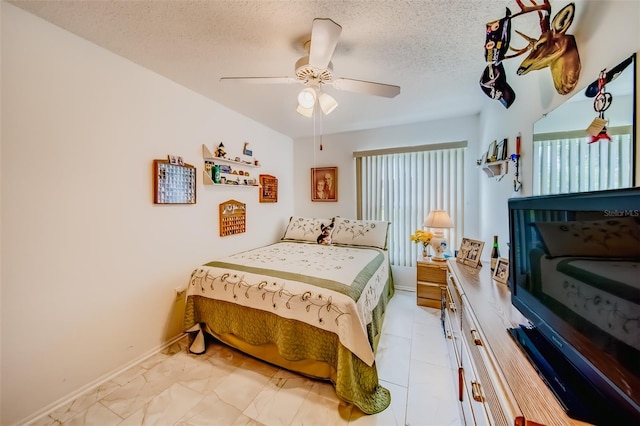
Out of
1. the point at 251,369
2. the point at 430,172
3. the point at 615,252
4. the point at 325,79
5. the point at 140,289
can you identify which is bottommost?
the point at 251,369

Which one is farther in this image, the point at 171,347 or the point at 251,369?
the point at 171,347

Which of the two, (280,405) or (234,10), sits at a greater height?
(234,10)

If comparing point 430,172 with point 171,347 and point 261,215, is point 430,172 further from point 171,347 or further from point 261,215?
point 171,347

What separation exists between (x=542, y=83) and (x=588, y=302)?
1.29 meters

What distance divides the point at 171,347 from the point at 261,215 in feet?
5.86

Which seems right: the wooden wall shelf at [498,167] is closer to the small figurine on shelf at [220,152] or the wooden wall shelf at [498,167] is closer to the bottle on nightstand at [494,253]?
the bottle on nightstand at [494,253]

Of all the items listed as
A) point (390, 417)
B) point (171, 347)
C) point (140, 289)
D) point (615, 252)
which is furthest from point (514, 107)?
point (171, 347)

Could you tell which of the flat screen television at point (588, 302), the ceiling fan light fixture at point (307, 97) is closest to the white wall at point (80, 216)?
the ceiling fan light fixture at point (307, 97)

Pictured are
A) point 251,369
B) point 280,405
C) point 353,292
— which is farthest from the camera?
point 251,369

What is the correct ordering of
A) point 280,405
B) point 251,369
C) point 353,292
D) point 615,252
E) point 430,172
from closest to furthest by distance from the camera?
point 615,252 → point 280,405 → point 353,292 → point 251,369 → point 430,172

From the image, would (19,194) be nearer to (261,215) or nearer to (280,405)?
(280,405)

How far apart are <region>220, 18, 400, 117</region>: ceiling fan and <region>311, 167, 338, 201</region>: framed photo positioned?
1.90m

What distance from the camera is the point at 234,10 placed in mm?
1314

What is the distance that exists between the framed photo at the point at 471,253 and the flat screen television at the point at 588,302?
0.88 m
